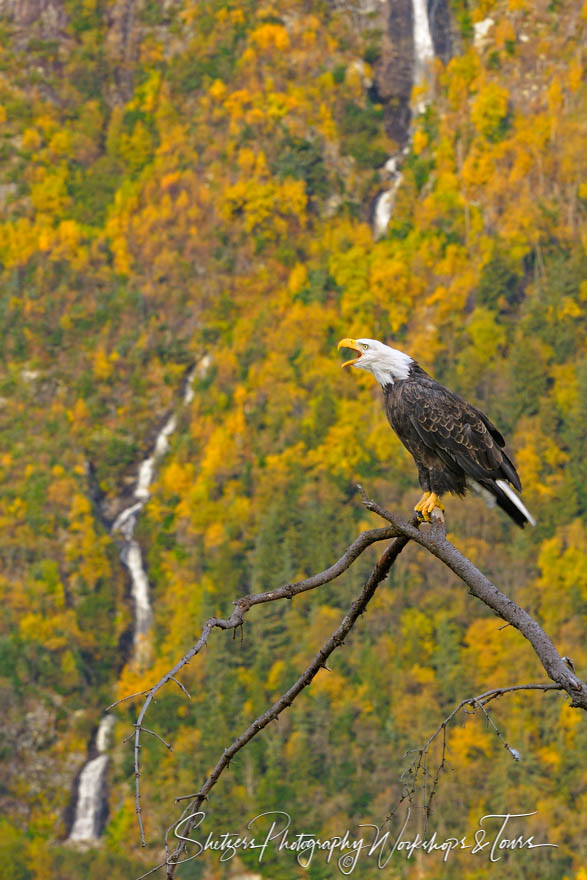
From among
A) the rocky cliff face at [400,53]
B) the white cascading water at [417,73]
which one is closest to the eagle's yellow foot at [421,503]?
the white cascading water at [417,73]

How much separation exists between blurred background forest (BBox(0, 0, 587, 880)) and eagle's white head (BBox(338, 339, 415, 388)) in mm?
43892

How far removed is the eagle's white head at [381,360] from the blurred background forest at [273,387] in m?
43.9

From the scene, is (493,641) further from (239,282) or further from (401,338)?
(239,282)

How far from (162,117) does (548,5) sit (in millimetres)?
31501

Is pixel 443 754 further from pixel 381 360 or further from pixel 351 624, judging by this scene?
pixel 381 360

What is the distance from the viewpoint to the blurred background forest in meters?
65.5

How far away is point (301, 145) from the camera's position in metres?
90.7

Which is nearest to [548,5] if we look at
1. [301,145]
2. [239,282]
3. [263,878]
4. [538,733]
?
[301,145]

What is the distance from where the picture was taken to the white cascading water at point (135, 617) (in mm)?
74562

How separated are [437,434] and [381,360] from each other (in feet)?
2.11

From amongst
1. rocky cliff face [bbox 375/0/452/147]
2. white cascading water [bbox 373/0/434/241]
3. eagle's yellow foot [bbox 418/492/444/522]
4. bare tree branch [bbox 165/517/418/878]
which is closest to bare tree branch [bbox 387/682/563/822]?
bare tree branch [bbox 165/517/418/878]

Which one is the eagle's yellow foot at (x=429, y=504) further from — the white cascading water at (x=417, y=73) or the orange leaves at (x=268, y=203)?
the white cascading water at (x=417, y=73)

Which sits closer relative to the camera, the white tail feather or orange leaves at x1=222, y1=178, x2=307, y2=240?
the white tail feather

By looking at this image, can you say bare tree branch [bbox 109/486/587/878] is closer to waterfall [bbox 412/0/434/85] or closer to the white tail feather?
the white tail feather
